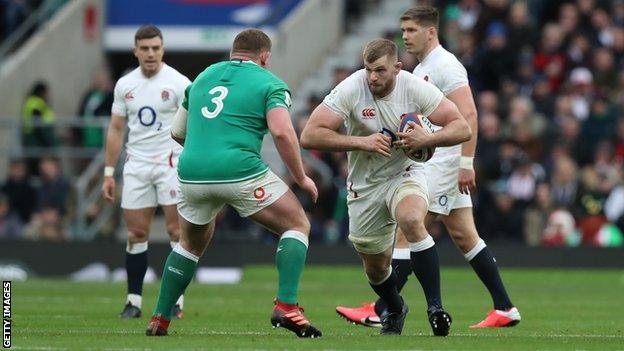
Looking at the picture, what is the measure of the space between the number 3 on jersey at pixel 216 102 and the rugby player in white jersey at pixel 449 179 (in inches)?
101

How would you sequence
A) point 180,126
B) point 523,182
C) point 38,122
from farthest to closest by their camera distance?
1. point 38,122
2. point 523,182
3. point 180,126

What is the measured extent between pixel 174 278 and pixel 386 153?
5.96ft

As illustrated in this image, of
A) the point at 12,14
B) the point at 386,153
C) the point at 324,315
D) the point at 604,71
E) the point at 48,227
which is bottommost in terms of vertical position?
the point at 48,227

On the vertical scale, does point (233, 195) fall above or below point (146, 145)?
above

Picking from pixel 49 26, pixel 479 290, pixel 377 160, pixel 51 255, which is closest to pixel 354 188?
pixel 377 160

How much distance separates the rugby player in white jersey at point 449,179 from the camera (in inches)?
526

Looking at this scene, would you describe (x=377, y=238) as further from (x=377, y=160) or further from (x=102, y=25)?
(x=102, y=25)

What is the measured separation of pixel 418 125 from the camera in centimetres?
1167

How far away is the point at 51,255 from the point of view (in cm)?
2402

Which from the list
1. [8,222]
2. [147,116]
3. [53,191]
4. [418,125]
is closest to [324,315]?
[147,116]

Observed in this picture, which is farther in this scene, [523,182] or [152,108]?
[523,182]

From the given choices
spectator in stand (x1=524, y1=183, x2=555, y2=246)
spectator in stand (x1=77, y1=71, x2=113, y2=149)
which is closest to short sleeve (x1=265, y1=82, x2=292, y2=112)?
spectator in stand (x1=524, y1=183, x2=555, y2=246)

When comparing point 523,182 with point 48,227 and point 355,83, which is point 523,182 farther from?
point 355,83

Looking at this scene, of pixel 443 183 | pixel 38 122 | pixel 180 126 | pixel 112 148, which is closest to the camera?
pixel 180 126
